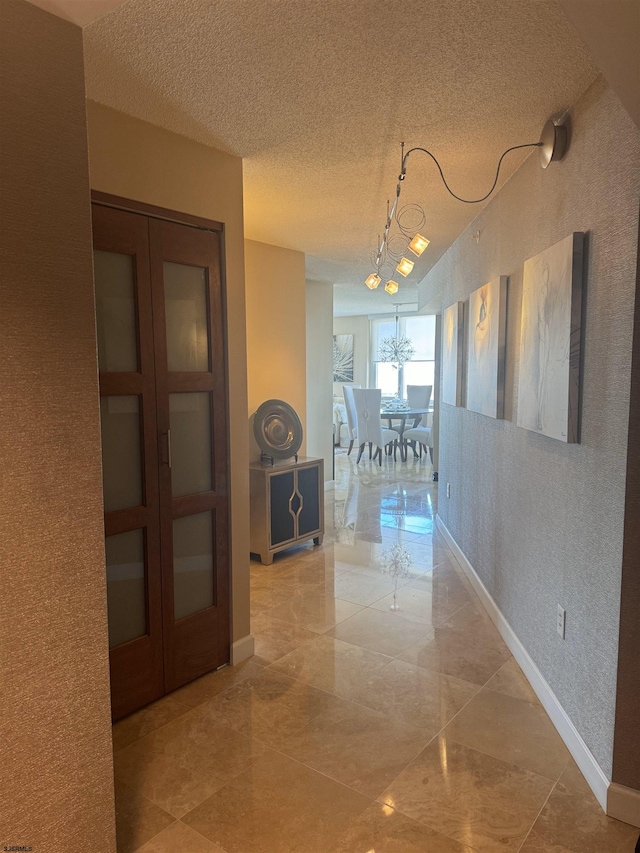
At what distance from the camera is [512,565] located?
2904 millimetres

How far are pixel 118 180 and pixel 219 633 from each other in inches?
79.8

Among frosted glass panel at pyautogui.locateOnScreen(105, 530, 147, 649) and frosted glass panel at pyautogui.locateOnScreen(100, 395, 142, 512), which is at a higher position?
frosted glass panel at pyautogui.locateOnScreen(100, 395, 142, 512)

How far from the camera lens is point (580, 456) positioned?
2.06 m

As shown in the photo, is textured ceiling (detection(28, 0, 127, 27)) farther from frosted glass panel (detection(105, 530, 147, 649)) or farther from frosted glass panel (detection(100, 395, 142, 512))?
frosted glass panel (detection(105, 530, 147, 649))

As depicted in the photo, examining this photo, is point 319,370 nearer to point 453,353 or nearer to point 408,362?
point 453,353

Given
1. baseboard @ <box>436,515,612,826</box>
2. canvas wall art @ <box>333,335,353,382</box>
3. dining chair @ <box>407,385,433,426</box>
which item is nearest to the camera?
baseboard @ <box>436,515,612,826</box>

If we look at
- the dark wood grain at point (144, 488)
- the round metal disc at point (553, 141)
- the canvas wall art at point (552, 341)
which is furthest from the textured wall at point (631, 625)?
the dark wood grain at point (144, 488)

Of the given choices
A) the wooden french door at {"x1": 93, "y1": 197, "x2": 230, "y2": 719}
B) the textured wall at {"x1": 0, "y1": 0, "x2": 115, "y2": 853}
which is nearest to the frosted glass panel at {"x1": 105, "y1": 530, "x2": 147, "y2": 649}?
the wooden french door at {"x1": 93, "y1": 197, "x2": 230, "y2": 719}

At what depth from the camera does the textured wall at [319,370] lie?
6.37 m

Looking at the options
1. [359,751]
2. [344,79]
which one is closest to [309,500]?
[359,751]

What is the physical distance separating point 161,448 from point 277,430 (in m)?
1.98

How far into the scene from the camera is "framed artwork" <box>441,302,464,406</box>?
13.4ft

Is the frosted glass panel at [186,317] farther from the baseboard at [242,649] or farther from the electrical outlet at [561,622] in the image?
the electrical outlet at [561,622]

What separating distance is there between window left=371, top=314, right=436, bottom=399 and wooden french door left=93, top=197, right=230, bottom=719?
25.4 ft
